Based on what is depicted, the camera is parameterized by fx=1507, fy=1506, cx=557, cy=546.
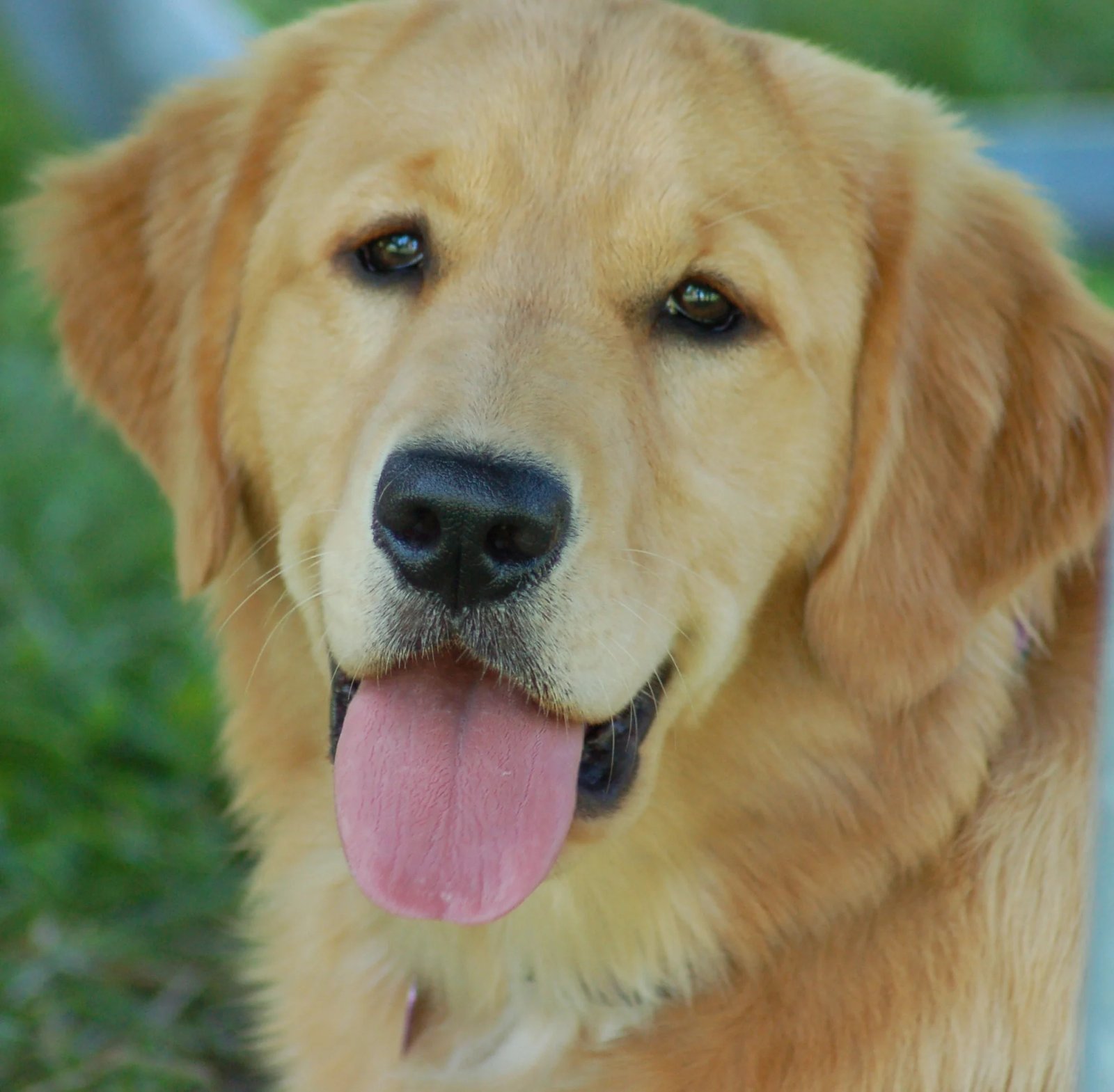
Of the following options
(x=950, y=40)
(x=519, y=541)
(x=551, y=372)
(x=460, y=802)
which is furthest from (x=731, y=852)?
(x=950, y=40)

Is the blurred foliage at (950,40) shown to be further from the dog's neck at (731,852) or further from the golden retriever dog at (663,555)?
the dog's neck at (731,852)

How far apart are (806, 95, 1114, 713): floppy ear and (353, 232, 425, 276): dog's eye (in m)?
0.81

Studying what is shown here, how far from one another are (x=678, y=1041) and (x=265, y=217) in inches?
66.4

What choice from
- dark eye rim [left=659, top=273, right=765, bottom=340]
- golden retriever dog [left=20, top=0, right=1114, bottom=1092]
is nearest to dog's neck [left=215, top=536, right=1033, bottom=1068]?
golden retriever dog [left=20, top=0, right=1114, bottom=1092]

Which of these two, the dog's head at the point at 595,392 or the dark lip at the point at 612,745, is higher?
the dog's head at the point at 595,392

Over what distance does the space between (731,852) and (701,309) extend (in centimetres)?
95

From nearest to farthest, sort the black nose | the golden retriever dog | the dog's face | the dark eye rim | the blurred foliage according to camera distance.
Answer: the black nose < the dog's face < the golden retriever dog < the dark eye rim < the blurred foliage

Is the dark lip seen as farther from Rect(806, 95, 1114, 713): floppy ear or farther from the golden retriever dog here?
Rect(806, 95, 1114, 713): floppy ear

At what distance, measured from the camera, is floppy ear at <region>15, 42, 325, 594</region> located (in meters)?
2.87

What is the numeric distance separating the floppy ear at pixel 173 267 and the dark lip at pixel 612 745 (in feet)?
1.94

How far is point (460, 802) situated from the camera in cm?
238

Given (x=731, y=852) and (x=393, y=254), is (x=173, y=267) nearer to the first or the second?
(x=393, y=254)

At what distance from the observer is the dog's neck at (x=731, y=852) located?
2.58 metres

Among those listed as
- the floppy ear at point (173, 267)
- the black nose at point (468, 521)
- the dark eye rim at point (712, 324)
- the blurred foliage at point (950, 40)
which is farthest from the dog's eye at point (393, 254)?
the blurred foliage at point (950, 40)
